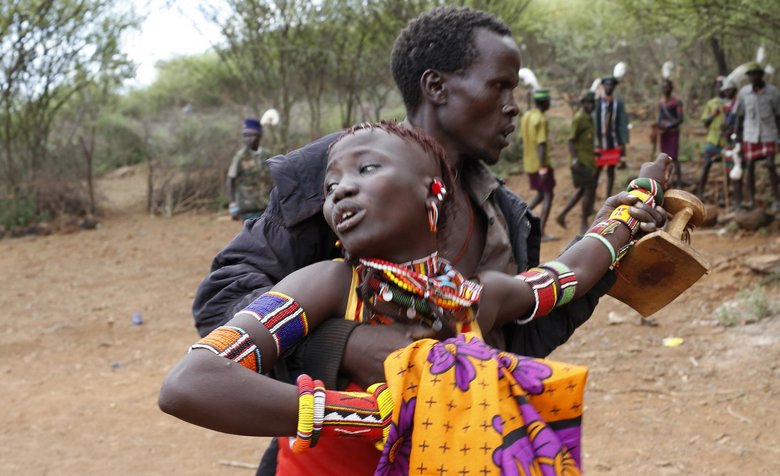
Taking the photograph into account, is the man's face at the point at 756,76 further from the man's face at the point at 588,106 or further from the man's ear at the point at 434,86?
the man's ear at the point at 434,86

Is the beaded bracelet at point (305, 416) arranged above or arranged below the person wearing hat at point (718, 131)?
above

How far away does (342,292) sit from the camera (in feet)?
5.05

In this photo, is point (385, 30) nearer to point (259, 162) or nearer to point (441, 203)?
point (259, 162)

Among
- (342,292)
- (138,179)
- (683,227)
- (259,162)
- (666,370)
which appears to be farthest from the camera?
(138,179)

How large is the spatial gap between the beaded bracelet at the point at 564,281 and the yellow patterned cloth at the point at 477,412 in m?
0.34

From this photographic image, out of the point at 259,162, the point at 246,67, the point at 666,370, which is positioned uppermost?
the point at 246,67

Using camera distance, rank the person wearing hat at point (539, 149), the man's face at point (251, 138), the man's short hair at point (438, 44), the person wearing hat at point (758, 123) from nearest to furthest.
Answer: the man's short hair at point (438, 44)
the man's face at point (251, 138)
the person wearing hat at point (758, 123)
the person wearing hat at point (539, 149)

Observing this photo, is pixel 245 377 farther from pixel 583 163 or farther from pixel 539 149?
pixel 583 163

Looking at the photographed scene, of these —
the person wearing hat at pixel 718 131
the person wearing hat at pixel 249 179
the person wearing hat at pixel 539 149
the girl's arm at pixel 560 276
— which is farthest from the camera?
the person wearing hat at pixel 718 131

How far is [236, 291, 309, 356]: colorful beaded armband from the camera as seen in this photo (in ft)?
4.67

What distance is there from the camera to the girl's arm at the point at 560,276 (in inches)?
64.1

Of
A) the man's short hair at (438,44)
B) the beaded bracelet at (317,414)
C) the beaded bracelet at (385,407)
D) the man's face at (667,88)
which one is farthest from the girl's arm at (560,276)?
the man's face at (667,88)

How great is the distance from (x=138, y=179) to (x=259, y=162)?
33.0ft

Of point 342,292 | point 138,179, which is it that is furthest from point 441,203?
point 138,179
